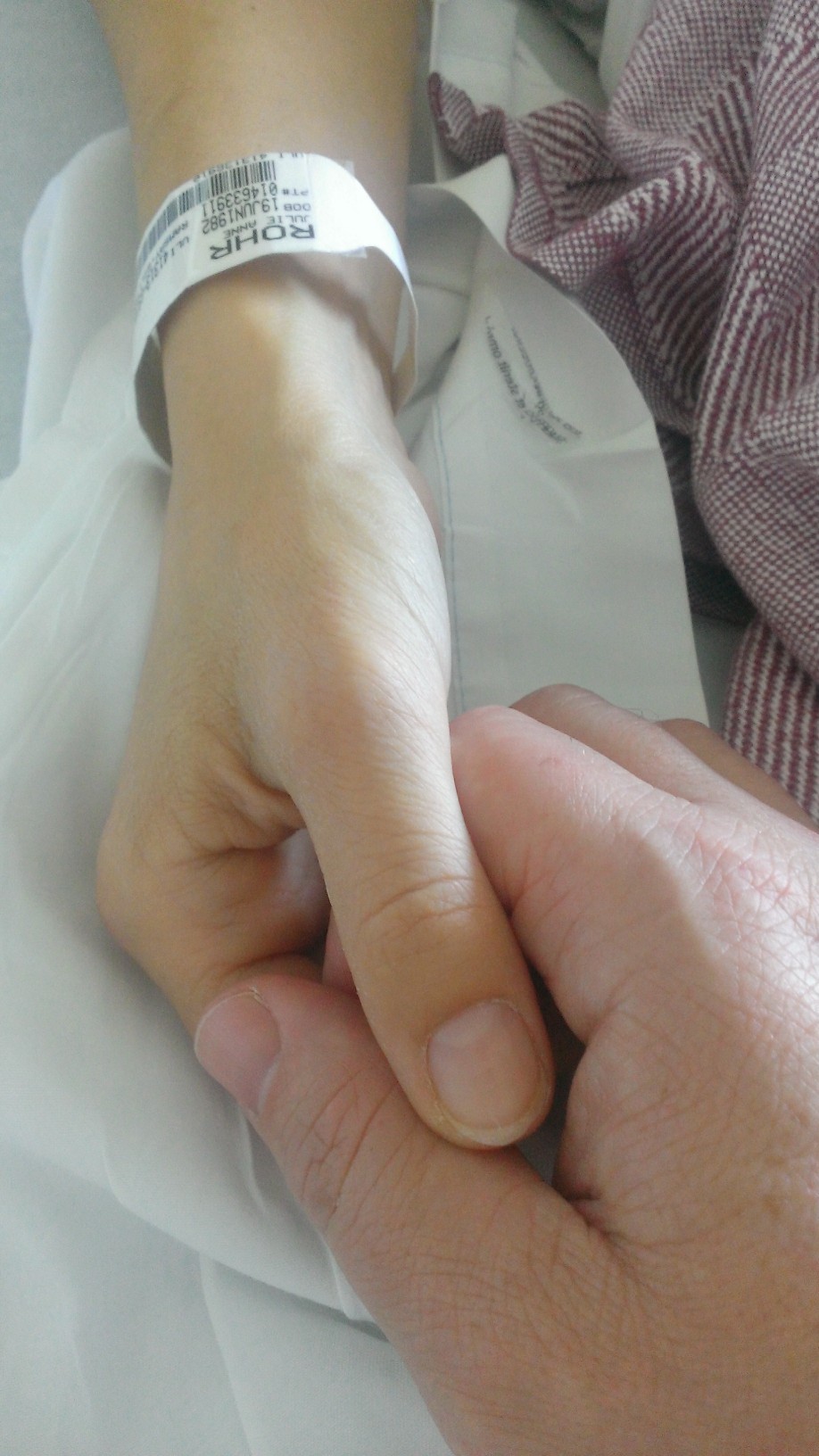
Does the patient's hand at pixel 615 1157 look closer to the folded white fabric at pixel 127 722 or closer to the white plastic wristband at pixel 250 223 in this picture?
the folded white fabric at pixel 127 722

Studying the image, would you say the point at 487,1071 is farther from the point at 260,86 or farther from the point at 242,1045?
the point at 260,86

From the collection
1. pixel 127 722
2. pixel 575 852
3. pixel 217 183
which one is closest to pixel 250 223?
pixel 217 183

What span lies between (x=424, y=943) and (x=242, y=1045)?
10 centimetres

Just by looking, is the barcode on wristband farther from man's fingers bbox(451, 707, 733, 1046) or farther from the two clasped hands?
man's fingers bbox(451, 707, 733, 1046)

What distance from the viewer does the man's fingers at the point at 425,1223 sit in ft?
0.88

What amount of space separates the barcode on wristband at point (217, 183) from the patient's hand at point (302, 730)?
0.15ft

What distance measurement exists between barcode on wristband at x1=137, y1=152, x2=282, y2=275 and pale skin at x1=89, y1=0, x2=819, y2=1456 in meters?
0.09

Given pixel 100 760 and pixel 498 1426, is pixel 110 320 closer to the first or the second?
pixel 100 760

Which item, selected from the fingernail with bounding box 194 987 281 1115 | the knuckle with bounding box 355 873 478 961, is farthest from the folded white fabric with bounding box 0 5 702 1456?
the knuckle with bounding box 355 873 478 961

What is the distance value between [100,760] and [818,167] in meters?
0.45

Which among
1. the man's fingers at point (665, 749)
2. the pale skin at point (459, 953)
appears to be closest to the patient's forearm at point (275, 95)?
the pale skin at point (459, 953)

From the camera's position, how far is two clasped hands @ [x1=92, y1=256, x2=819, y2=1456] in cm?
26

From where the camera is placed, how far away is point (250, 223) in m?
0.48

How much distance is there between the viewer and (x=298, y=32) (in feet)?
1.86
